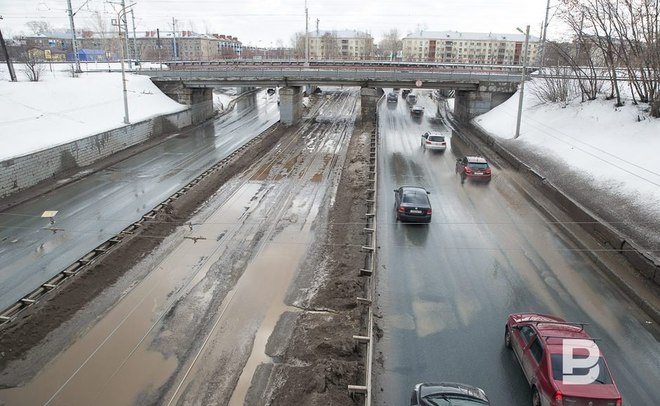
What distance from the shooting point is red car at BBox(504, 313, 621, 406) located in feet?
29.1

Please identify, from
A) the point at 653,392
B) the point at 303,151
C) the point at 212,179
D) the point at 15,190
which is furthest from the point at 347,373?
the point at 303,151

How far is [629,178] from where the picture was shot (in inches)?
905

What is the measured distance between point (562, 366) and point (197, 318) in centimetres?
947

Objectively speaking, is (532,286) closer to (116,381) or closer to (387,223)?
(387,223)

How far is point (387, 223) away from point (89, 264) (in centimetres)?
1190

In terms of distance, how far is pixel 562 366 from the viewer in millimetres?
9430

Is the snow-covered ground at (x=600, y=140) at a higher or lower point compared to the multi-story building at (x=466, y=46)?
lower

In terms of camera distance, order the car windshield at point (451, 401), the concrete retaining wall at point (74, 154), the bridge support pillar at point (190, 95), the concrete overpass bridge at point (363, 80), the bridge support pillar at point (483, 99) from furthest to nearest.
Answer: the bridge support pillar at point (190, 95)
the bridge support pillar at point (483, 99)
the concrete overpass bridge at point (363, 80)
the concrete retaining wall at point (74, 154)
the car windshield at point (451, 401)

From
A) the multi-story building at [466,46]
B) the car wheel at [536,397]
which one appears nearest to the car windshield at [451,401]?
the car wheel at [536,397]

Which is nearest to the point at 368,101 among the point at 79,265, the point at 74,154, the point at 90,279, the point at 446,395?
the point at 74,154

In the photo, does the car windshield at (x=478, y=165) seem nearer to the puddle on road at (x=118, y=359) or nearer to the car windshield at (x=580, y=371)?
the puddle on road at (x=118, y=359)

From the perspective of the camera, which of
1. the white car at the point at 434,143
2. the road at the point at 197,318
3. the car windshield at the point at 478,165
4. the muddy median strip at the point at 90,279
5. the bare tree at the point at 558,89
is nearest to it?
the road at the point at 197,318

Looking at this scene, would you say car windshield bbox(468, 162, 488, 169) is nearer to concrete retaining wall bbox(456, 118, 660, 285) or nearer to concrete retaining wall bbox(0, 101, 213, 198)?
concrete retaining wall bbox(456, 118, 660, 285)

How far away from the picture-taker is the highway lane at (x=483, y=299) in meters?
11.0
